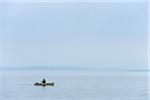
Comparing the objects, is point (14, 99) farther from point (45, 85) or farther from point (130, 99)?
point (45, 85)

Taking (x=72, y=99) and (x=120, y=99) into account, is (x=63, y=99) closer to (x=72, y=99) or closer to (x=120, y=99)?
(x=72, y=99)

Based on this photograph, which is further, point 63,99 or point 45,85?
point 45,85

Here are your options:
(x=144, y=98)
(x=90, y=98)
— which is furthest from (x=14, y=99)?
(x=144, y=98)

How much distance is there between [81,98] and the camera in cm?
1561

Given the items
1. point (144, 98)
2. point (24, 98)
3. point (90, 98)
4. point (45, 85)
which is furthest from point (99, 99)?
point (45, 85)

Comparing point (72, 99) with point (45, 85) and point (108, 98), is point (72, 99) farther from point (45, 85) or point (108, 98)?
point (45, 85)

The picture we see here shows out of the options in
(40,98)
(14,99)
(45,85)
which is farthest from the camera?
(45,85)

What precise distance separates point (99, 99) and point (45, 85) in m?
8.81

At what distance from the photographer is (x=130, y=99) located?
1515cm

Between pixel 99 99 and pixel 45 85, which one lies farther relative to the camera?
pixel 45 85

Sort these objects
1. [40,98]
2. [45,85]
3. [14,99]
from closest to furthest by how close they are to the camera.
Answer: [14,99] → [40,98] → [45,85]

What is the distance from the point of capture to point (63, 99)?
→ 1518 cm

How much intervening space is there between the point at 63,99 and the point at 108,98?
5.89 feet

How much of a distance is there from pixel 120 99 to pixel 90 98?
3.90 feet
